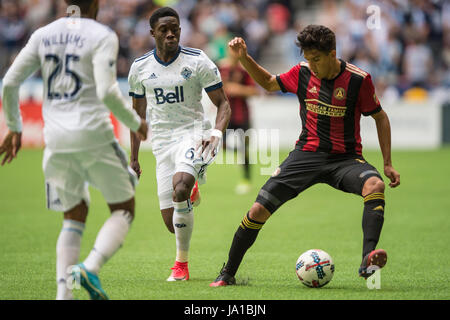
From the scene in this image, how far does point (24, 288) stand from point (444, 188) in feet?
33.7

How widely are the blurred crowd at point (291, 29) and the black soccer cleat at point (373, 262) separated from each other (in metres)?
16.4

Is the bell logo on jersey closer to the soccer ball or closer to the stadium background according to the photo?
the stadium background

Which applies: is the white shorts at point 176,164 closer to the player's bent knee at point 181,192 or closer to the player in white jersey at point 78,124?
the player's bent knee at point 181,192

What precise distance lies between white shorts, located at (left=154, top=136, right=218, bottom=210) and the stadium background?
83 centimetres

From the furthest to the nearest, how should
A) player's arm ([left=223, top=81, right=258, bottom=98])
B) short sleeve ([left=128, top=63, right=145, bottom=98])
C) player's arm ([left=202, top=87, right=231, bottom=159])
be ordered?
player's arm ([left=223, top=81, right=258, bottom=98])
short sleeve ([left=128, top=63, right=145, bottom=98])
player's arm ([left=202, top=87, right=231, bottom=159])

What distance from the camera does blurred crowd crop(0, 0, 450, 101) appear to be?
23609mm

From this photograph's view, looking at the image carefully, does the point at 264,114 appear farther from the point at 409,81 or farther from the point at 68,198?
the point at 68,198

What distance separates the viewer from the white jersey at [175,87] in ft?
23.9

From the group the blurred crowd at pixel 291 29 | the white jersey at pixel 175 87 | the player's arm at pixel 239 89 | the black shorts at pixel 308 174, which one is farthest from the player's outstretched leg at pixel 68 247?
the blurred crowd at pixel 291 29

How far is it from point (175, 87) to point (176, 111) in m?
0.23

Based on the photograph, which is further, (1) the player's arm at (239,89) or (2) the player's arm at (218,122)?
(1) the player's arm at (239,89)

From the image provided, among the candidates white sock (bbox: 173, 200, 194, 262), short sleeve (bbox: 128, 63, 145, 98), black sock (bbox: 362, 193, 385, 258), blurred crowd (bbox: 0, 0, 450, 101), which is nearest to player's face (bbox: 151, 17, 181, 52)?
short sleeve (bbox: 128, 63, 145, 98)
